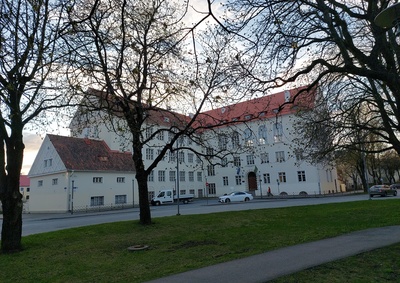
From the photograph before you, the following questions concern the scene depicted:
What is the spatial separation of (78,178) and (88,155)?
461cm

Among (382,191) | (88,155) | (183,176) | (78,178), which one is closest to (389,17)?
(382,191)

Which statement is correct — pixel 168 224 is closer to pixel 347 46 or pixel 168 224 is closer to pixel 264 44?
pixel 264 44

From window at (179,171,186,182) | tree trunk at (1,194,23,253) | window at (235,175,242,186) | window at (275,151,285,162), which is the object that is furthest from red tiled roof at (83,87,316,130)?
window at (235,175,242,186)

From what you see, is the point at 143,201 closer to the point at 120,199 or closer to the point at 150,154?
the point at 120,199

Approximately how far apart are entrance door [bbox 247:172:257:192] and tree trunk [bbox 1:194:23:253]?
5279 centimetres

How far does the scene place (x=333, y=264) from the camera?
7.05 metres

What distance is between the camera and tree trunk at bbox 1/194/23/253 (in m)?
11.6

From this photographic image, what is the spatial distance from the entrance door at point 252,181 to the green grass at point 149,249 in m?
46.1

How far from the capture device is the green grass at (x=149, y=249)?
792 centimetres

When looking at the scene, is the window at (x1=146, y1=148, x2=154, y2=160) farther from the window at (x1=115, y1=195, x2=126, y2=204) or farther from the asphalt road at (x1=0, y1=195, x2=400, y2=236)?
the asphalt road at (x1=0, y1=195, x2=400, y2=236)

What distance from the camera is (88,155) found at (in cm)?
4547

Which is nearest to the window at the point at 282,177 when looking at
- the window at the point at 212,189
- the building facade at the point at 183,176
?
the building facade at the point at 183,176

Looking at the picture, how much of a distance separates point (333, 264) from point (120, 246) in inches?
297

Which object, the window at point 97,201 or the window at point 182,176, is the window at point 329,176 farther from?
the window at point 97,201
